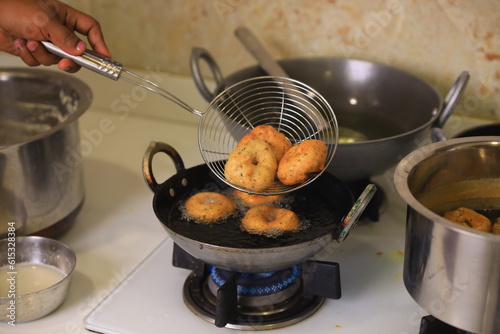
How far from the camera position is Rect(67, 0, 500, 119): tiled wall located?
1181mm

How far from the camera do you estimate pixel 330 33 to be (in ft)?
4.18

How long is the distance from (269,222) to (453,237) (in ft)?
0.96

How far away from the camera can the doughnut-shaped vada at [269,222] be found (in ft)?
2.87

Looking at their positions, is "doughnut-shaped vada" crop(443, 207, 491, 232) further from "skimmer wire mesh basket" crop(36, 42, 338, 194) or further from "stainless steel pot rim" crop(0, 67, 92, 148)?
"stainless steel pot rim" crop(0, 67, 92, 148)

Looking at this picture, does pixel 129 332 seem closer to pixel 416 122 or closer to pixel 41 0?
pixel 41 0

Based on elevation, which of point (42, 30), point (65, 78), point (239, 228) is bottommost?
point (239, 228)

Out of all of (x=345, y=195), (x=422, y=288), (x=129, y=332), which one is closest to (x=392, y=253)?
(x=345, y=195)

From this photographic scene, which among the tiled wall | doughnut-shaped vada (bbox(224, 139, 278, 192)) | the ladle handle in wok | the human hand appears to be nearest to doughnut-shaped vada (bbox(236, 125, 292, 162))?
doughnut-shaped vada (bbox(224, 139, 278, 192))

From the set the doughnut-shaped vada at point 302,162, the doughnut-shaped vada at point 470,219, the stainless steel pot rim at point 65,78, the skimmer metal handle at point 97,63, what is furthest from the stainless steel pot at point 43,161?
the doughnut-shaped vada at point 470,219

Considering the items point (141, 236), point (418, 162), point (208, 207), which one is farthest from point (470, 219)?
point (141, 236)

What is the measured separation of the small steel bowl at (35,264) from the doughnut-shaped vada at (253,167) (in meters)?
0.26

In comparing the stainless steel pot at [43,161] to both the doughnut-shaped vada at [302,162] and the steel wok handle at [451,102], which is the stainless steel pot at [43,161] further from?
the steel wok handle at [451,102]

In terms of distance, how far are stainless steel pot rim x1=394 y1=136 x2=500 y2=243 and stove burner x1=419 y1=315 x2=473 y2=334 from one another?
0.59 ft

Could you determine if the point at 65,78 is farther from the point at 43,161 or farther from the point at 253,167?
the point at 253,167
